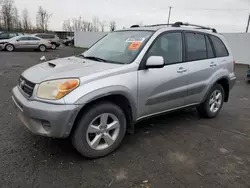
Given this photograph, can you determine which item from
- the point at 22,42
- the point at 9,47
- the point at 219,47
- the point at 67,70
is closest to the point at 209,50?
the point at 219,47

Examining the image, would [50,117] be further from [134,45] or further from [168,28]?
[168,28]

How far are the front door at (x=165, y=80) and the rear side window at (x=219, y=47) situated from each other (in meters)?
1.09

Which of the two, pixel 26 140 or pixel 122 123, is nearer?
pixel 122 123

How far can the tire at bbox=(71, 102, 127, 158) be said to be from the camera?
2.73 meters

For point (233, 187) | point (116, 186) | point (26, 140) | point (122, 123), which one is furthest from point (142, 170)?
point (26, 140)

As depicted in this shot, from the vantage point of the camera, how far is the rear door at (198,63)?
3920 millimetres

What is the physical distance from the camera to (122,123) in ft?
10.2

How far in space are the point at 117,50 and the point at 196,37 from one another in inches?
63.7

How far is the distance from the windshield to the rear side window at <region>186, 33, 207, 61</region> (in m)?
0.86

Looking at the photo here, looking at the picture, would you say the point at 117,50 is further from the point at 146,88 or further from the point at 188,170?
the point at 188,170

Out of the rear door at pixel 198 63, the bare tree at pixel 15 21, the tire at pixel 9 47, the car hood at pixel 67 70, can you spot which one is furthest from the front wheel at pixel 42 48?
the bare tree at pixel 15 21

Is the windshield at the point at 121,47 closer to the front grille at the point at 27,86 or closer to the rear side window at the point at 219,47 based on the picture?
the front grille at the point at 27,86

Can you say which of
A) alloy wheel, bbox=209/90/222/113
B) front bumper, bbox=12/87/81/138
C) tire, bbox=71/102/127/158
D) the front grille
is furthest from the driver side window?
the front grille

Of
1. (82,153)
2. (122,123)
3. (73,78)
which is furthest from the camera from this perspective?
(122,123)
